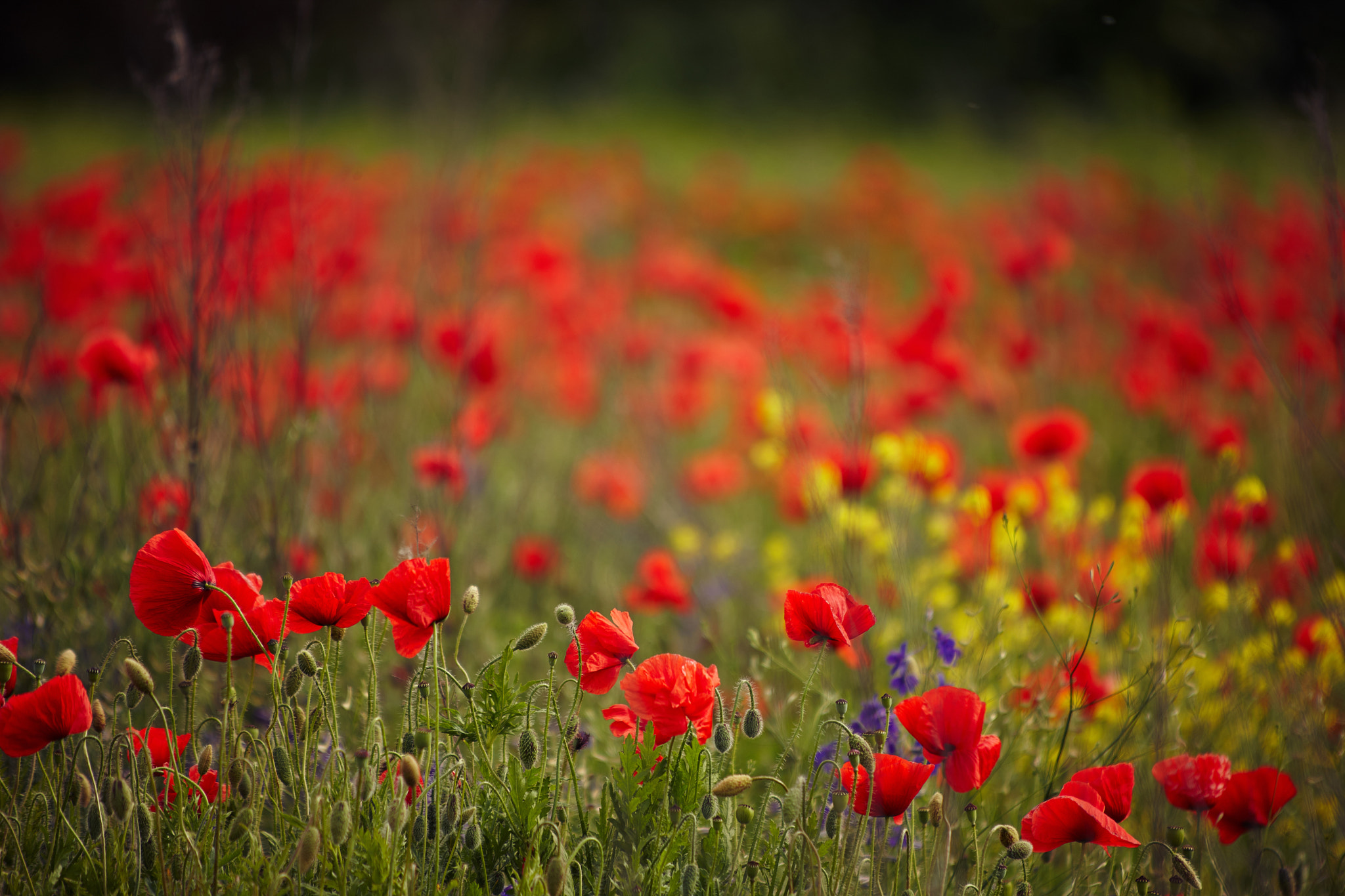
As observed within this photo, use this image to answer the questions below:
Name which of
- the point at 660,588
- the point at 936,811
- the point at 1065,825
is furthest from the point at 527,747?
the point at 660,588

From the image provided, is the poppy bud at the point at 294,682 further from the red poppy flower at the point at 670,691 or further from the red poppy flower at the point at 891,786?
the red poppy flower at the point at 891,786

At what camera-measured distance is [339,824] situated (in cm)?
98

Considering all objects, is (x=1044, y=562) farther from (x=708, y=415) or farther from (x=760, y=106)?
(x=760, y=106)

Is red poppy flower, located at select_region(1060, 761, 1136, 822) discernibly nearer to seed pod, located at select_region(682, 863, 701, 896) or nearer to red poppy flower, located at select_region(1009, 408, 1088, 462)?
seed pod, located at select_region(682, 863, 701, 896)

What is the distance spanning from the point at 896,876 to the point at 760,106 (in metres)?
11.5

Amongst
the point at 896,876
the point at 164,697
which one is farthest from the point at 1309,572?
the point at 164,697

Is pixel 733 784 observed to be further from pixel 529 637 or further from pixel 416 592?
pixel 416 592

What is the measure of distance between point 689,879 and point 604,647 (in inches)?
10.3

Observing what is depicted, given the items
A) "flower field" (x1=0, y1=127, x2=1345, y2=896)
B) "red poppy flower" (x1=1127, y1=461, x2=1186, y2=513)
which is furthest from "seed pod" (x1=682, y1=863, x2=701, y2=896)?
"red poppy flower" (x1=1127, y1=461, x2=1186, y2=513)

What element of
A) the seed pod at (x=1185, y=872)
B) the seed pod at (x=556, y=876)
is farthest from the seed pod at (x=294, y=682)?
the seed pod at (x=1185, y=872)

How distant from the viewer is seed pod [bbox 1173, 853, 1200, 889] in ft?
3.19

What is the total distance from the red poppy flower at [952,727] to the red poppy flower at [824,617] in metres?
0.10

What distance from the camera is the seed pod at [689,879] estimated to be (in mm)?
960

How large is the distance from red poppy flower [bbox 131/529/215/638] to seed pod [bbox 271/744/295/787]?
18cm
